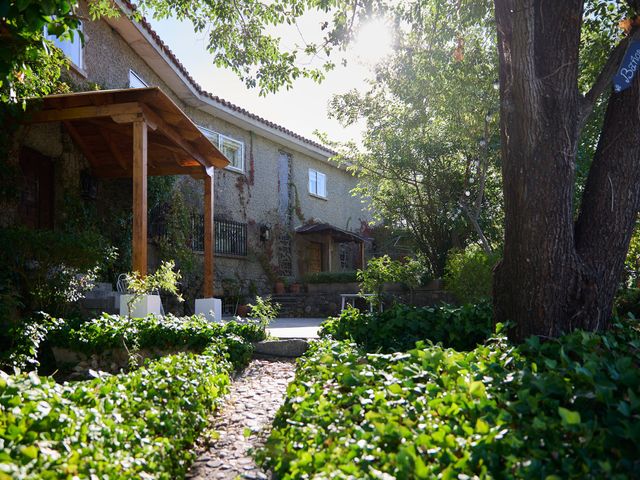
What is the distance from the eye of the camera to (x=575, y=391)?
84.7 inches

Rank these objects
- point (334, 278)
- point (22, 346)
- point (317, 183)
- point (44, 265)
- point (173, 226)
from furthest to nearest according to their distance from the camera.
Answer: point (317, 183), point (334, 278), point (173, 226), point (44, 265), point (22, 346)

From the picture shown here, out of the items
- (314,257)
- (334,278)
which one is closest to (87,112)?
(334,278)

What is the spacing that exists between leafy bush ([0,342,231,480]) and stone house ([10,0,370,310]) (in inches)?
222

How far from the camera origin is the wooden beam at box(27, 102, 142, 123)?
685 cm

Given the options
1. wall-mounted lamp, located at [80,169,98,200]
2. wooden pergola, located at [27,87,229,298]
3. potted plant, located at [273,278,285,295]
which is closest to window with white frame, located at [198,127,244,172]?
potted plant, located at [273,278,285,295]

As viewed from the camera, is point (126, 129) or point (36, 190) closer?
point (36, 190)

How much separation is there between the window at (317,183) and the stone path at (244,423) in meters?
11.5

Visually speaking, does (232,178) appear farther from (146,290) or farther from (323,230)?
(146,290)

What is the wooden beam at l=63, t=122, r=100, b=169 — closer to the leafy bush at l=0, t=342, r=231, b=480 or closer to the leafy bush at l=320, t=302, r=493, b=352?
the leafy bush at l=320, t=302, r=493, b=352

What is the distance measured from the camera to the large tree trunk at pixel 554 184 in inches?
138

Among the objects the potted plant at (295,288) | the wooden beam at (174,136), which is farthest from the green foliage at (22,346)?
the potted plant at (295,288)

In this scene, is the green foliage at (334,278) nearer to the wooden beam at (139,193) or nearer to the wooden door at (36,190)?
the wooden door at (36,190)

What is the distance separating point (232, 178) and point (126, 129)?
4.79 metres

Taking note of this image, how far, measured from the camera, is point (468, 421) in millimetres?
2129
